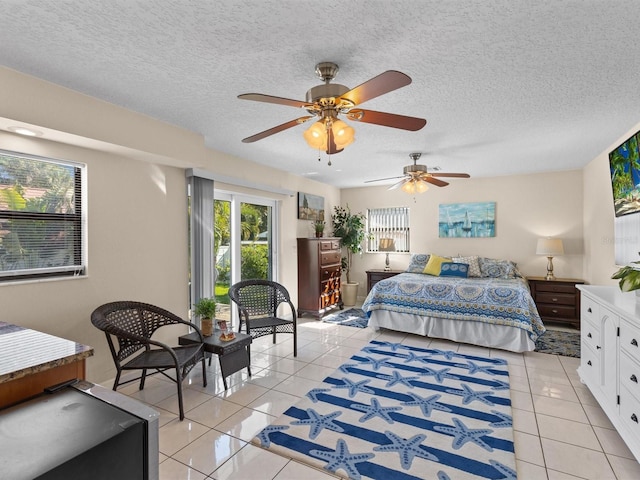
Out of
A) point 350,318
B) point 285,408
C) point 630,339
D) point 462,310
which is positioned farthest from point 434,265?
point 285,408

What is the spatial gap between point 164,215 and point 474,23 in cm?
314

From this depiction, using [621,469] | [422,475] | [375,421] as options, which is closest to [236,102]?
[375,421]

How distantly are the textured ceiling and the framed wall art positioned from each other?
8.11ft

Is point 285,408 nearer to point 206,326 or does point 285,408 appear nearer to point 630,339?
point 206,326

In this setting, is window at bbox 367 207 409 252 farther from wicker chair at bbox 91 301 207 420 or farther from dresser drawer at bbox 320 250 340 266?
wicker chair at bbox 91 301 207 420

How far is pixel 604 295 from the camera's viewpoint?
267 cm

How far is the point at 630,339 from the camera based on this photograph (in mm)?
2025

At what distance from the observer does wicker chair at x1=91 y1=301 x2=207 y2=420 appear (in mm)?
2453

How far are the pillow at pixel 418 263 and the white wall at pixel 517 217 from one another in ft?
1.43

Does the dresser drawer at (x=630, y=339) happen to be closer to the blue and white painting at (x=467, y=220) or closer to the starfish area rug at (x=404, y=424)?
the starfish area rug at (x=404, y=424)

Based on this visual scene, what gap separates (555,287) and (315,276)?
12.2 ft

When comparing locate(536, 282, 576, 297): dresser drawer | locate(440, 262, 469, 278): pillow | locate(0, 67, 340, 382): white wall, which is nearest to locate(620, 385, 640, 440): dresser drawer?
locate(440, 262, 469, 278): pillow

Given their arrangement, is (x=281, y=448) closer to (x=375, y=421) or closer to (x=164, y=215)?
(x=375, y=421)

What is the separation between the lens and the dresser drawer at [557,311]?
487 cm
